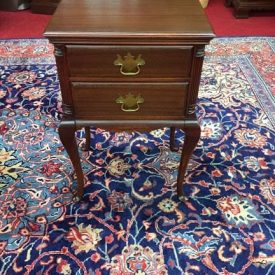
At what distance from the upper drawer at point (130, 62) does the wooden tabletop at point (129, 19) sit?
0.05m

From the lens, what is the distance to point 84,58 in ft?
3.45

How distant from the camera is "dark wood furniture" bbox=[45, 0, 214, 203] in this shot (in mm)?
1013

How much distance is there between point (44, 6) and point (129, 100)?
2553 millimetres

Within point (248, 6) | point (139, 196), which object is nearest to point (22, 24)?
point (248, 6)

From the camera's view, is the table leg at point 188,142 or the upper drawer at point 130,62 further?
the table leg at point 188,142

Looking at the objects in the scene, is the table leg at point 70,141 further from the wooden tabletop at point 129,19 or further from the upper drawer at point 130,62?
the wooden tabletop at point 129,19

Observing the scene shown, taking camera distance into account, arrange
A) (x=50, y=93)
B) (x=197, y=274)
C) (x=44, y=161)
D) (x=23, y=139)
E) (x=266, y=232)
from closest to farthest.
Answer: (x=197, y=274) < (x=266, y=232) < (x=44, y=161) < (x=23, y=139) < (x=50, y=93)

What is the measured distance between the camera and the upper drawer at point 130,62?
1.04m

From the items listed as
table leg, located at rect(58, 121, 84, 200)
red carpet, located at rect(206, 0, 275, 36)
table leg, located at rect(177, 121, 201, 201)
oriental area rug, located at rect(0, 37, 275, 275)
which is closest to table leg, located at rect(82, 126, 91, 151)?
oriental area rug, located at rect(0, 37, 275, 275)

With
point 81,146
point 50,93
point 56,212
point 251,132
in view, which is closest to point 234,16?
point 251,132

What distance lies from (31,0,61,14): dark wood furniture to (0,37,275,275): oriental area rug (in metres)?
1.32

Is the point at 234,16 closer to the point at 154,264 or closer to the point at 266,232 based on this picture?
the point at 266,232

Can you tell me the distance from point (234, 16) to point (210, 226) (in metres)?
2.51

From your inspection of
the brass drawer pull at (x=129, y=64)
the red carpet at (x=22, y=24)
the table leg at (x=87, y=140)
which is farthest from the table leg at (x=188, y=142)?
the red carpet at (x=22, y=24)
